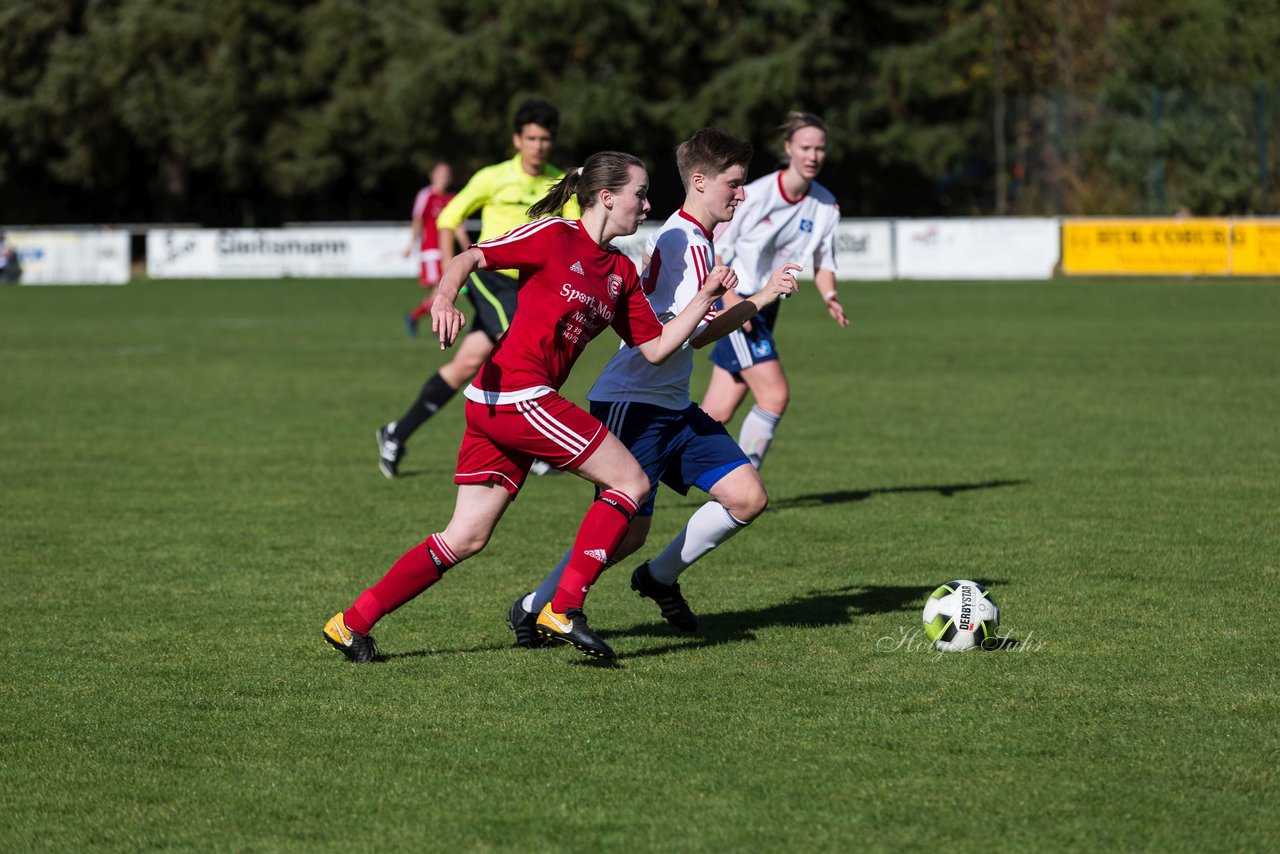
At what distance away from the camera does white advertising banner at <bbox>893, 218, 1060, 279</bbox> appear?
30859mm

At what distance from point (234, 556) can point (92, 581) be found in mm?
763

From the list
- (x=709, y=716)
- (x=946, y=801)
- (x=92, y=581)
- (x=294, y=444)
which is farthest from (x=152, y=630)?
(x=294, y=444)

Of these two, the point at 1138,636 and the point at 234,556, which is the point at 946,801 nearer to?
the point at 1138,636

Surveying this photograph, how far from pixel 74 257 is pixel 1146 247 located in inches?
874

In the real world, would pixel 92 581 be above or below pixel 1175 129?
below

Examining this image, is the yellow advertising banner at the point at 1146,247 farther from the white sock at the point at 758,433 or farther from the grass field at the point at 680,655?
the white sock at the point at 758,433

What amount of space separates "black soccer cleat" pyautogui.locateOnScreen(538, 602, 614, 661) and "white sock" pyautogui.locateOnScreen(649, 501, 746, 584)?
71cm

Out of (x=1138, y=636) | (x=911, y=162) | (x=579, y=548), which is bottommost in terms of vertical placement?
(x=1138, y=636)

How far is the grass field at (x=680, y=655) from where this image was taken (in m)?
4.23

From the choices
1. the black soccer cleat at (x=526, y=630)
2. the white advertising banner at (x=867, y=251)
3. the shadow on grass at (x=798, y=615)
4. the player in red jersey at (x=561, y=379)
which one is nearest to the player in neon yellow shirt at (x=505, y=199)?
the shadow on grass at (x=798, y=615)

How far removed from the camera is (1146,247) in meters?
30.2

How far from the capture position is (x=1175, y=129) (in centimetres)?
3538

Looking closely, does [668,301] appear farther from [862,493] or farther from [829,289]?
[862,493]

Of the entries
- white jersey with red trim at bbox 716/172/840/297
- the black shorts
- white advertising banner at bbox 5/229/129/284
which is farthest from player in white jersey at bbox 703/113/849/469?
white advertising banner at bbox 5/229/129/284
